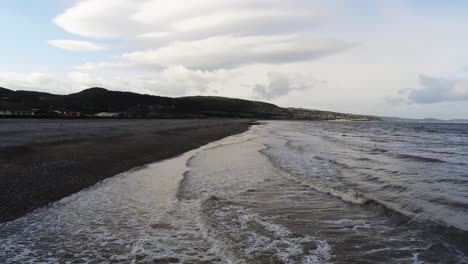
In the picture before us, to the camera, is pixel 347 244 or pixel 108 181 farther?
pixel 108 181

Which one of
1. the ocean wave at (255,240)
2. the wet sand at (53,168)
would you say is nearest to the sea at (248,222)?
the ocean wave at (255,240)

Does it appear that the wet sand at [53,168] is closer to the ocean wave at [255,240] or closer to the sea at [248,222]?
the sea at [248,222]

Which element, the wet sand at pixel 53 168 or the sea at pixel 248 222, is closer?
the sea at pixel 248 222

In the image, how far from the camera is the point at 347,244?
8688 mm

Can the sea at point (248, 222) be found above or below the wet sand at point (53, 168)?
below

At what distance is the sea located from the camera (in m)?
7.92

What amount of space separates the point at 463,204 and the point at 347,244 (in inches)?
236

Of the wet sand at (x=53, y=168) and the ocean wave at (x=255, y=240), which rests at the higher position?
the wet sand at (x=53, y=168)

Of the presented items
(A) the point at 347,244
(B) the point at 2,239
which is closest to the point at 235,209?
(A) the point at 347,244

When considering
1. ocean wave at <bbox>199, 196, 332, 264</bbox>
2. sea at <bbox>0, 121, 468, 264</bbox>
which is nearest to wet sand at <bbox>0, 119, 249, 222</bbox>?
sea at <bbox>0, 121, 468, 264</bbox>

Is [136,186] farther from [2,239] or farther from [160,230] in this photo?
[2,239]

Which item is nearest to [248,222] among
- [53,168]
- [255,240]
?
[255,240]

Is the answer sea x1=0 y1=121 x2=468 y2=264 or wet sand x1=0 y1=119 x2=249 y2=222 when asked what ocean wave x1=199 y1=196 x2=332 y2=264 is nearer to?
sea x1=0 y1=121 x2=468 y2=264

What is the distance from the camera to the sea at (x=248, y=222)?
7917 millimetres
